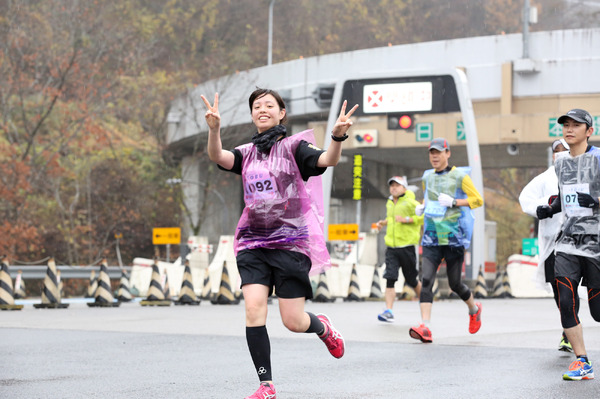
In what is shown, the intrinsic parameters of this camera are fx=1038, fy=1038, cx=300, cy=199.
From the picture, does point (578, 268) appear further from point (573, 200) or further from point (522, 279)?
point (522, 279)

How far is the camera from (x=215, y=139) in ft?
18.8

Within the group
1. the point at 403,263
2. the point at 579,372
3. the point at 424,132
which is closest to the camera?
the point at 579,372

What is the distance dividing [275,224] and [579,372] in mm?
2367

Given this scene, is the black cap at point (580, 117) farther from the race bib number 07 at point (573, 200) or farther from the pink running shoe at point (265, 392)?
the pink running shoe at point (265, 392)

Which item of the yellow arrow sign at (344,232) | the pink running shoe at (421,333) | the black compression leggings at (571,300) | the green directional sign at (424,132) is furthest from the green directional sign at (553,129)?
the black compression leggings at (571,300)

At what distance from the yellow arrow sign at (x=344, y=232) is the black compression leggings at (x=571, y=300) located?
17868mm

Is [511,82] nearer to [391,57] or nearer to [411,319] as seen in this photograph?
[391,57]

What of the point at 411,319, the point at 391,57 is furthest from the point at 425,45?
the point at 411,319

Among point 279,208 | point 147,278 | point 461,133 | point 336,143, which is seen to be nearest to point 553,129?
point 461,133

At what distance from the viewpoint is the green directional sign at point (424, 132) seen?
3433 cm

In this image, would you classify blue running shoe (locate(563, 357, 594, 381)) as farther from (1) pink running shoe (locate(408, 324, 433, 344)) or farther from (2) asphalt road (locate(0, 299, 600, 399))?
(1) pink running shoe (locate(408, 324, 433, 344))

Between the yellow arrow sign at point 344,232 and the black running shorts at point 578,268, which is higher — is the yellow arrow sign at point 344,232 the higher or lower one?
the lower one

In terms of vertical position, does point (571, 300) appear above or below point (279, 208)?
below

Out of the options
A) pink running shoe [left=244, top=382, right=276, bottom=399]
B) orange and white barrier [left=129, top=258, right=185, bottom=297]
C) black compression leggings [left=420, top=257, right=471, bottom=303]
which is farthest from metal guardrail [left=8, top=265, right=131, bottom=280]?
pink running shoe [left=244, top=382, right=276, bottom=399]
